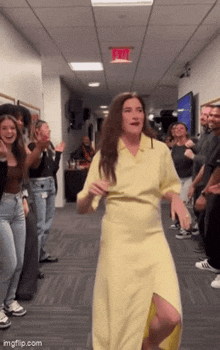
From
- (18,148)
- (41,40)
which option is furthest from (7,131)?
(41,40)

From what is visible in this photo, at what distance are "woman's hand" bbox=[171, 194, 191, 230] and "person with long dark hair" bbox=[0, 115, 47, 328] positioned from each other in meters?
1.17

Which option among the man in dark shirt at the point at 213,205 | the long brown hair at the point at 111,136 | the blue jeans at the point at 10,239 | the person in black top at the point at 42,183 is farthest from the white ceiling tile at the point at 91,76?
the long brown hair at the point at 111,136

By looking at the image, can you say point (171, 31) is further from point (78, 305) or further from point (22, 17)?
point (78, 305)

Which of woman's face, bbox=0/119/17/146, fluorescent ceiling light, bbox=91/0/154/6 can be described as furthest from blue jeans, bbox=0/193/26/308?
fluorescent ceiling light, bbox=91/0/154/6

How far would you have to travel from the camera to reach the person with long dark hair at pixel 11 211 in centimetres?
246

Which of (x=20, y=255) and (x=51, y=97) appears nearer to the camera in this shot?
(x=20, y=255)

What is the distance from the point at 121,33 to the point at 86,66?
2.23 meters

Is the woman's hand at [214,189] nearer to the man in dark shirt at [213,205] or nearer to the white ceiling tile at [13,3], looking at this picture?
the man in dark shirt at [213,205]

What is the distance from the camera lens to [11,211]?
8.18 ft

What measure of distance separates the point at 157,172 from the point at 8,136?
1.29 m

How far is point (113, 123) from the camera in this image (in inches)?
67.0

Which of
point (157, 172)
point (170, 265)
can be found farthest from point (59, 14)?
point (170, 265)

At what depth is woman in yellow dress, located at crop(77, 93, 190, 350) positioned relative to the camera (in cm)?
161

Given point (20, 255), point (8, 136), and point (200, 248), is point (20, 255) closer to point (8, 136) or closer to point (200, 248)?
point (8, 136)
